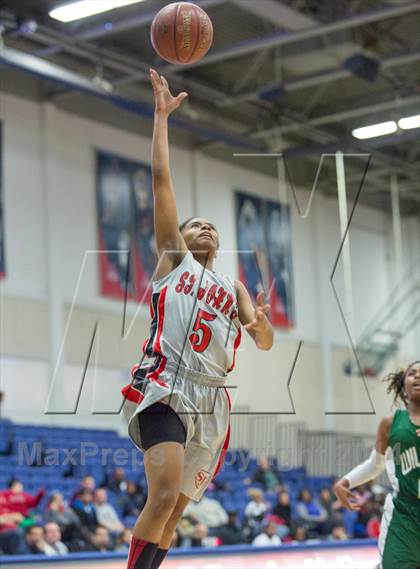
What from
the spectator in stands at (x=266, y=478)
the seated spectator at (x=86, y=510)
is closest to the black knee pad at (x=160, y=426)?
the seated spectator at (x=86, y=510)

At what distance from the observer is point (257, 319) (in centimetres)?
455

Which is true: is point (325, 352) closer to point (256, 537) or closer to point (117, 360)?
point (117, 360)

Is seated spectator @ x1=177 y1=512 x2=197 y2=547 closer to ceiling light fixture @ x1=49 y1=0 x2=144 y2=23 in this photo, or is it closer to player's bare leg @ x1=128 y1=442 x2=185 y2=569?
ceiling light fixture @ x1=49 y1=0 x2=144 y2=23

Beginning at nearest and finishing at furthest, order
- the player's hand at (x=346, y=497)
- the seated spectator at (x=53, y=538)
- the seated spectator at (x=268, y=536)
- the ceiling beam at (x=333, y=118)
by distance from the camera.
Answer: the player's hand at (x=346, y=497)
the seated spectator at (x=53, y=538)
the seated spectator at (x=268, y=536)
the ceiling beam at (x=333, y=118)

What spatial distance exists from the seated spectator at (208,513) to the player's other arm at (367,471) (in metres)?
7.65

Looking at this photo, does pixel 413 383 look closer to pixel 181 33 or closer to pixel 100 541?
pixel 181 33

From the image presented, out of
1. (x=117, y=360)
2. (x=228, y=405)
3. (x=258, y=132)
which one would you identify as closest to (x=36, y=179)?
(x=117, y=360)

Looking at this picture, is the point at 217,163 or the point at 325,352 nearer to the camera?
the point at 217,163

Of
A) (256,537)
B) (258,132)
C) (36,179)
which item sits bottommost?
(256,537)

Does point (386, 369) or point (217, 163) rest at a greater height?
point (217, 163)

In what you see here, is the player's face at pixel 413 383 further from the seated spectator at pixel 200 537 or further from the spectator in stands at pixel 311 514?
the spectator in stands at pixel 311 514

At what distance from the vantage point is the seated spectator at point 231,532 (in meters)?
13.0

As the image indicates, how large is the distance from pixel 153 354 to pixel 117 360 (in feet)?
43.1

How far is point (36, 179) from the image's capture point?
1675 cm
